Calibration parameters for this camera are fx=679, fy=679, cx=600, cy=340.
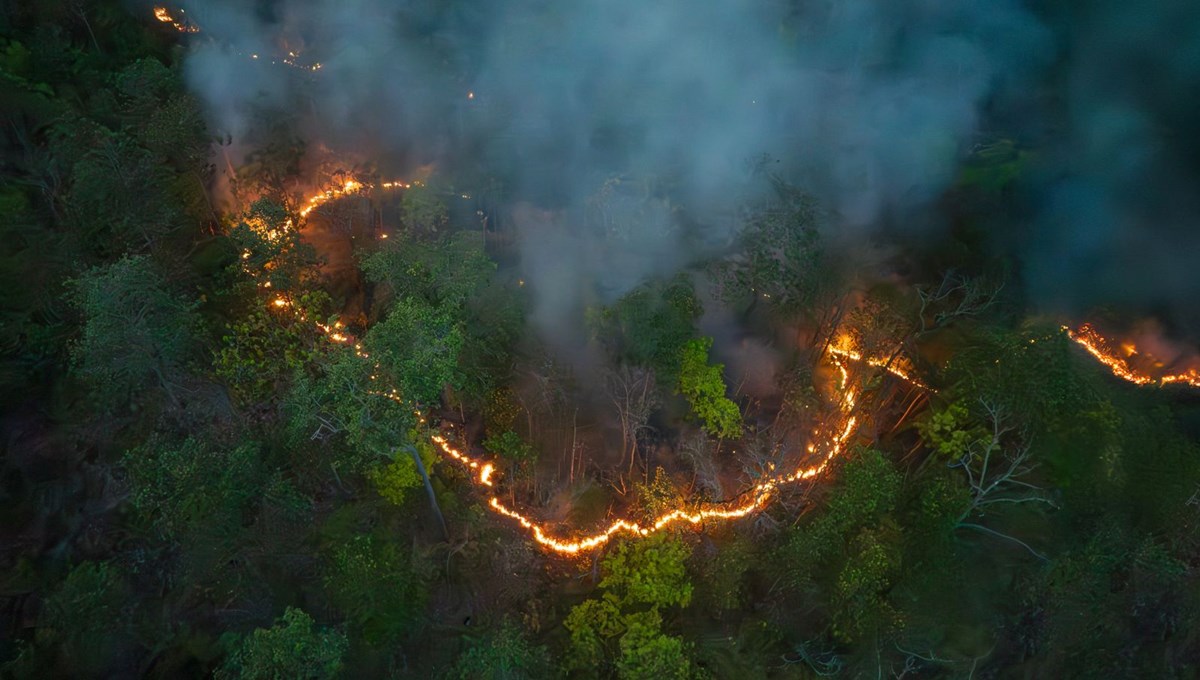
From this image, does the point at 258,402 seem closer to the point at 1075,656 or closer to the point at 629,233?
the point at 629,233

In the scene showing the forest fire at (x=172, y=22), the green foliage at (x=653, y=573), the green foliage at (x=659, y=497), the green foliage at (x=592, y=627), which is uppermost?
the forest fire at (x=172, y=22)

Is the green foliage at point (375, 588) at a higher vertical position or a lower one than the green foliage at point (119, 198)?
lower

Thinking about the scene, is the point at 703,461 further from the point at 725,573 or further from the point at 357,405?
the point at 357,405

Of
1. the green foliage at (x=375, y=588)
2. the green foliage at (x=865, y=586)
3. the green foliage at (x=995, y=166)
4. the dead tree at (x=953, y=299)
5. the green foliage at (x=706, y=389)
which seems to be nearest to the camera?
the green foliage at (x=375, y=588)

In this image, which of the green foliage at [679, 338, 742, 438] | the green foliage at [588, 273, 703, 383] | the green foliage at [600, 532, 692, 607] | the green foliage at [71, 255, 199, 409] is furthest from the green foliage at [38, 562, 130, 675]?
the green foliage at [679, 338, 742, 438]

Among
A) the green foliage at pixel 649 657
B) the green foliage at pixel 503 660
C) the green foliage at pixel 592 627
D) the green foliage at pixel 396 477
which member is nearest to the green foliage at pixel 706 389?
the green foliage at pixel 592 627

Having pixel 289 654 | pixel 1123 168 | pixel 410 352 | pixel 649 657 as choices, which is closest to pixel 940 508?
pixel 649 657

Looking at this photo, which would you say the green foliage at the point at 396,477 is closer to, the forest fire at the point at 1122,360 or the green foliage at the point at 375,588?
the green foliage at the point at 375,588
